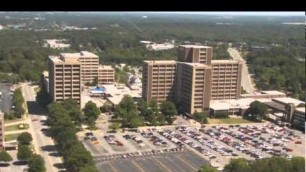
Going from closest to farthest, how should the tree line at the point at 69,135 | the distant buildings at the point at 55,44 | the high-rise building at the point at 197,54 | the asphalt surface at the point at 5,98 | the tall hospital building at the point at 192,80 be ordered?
the tree line at the point at 69,135 → the tall hospital building at the point at 192,80 → the asphalt surface at the point at 5,98 → the high-rise building at the point at 197,54 → the distant buildings at the point at 55,44

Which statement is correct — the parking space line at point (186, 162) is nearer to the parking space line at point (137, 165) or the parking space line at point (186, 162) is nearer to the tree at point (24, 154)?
the parking space line at point (137, 165)

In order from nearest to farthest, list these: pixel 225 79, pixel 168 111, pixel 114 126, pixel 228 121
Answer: pixel 114 126 < pixel 168 111 < pixel 228 121 < pixel 225 79

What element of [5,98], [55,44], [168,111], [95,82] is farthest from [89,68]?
[55,44]

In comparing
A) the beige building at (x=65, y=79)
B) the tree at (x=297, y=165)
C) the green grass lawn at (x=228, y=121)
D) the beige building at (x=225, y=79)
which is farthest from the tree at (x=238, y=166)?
the beige building at (x=225, y=79)

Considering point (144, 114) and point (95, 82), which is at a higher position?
point (95, 82)

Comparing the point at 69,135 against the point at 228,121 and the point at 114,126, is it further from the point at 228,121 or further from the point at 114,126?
the point at 228,121

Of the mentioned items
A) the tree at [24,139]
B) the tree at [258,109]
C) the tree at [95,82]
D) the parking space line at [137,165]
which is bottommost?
the parking space line at [137,165]
